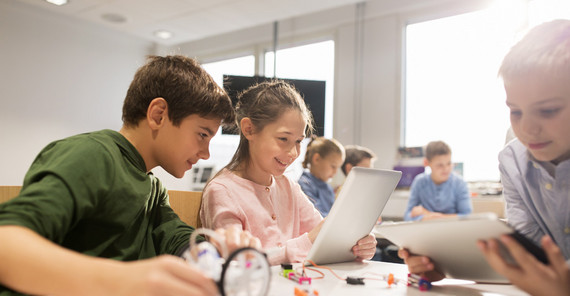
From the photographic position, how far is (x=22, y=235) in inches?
23.0

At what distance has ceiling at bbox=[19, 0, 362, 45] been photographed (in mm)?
4914

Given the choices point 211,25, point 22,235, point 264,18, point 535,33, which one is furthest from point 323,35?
point 22,235

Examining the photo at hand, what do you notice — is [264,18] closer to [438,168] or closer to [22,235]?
[438,168]

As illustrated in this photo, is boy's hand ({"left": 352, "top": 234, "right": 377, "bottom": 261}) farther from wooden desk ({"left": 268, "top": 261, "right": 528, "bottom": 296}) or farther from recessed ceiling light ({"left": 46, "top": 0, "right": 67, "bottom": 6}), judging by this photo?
recessed ceiling light ({"left": 46, "top": 0, "right": 67, "bottom": 6})

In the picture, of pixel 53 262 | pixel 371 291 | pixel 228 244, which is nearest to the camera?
pixel 53 262

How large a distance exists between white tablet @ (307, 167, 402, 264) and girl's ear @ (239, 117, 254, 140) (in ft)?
1.73

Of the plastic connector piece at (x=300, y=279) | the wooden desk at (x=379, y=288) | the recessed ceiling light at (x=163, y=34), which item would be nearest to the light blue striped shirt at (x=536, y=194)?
the wooden desk at (x=379, y=288)

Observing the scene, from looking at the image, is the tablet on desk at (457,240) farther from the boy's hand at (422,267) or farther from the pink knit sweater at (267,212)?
the pink knit sweater at (267,212)

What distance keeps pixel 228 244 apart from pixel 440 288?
47 centimetres

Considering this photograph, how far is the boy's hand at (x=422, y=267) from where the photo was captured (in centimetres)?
88

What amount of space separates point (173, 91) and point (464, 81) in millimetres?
4004

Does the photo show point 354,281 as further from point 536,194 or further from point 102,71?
point 102,71

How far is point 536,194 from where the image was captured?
0.95 metres

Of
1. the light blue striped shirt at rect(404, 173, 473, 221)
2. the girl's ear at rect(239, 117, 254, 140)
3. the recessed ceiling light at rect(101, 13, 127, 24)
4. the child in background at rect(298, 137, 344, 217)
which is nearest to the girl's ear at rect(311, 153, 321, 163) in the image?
the child in background at rect(298, 137, 344, 217)
